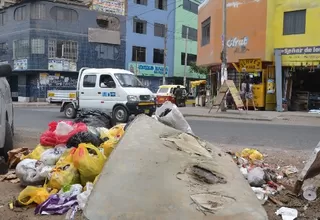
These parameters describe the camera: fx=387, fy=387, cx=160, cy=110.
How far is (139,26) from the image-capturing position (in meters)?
44.0

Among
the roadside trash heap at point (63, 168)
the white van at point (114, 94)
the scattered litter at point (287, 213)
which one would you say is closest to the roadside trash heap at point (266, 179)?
the scattered litter at point (287, 213)

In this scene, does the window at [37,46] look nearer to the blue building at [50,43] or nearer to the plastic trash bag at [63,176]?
the blue building at [50,43]

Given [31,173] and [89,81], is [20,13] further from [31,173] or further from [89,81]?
[31,173]

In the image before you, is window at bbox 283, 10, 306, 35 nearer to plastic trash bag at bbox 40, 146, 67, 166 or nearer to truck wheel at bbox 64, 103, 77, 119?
truck wheel at bbox 64, 103, 77, 119

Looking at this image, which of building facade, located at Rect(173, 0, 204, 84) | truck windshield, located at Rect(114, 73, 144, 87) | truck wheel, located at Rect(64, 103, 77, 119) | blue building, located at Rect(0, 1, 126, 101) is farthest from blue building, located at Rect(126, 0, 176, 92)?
truck windshield, located at Rect(114, 73, 144, 87)

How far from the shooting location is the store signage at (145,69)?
4291 centimetres

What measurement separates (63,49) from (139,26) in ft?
34.0

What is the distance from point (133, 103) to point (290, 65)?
10339 mm

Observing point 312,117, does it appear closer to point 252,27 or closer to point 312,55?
point 312,55

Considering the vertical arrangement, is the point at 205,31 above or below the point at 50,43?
above

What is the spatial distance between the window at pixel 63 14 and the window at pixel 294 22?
23.0 meters

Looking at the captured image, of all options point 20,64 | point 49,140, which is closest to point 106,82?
point 49,140

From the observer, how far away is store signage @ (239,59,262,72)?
21.5 m

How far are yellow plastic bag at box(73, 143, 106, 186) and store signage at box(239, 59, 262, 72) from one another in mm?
18030
